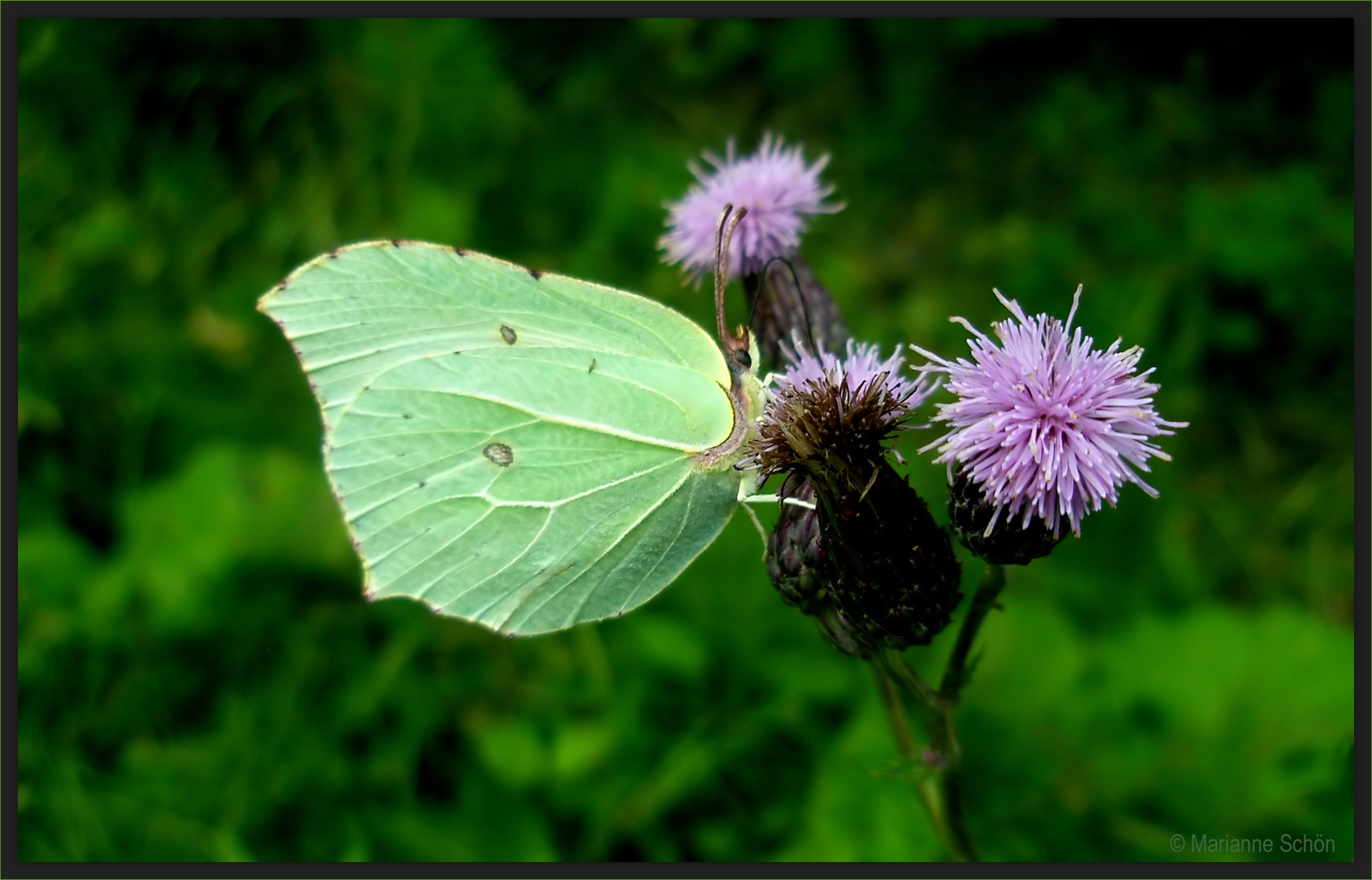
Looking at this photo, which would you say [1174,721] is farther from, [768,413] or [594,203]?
[594,203]

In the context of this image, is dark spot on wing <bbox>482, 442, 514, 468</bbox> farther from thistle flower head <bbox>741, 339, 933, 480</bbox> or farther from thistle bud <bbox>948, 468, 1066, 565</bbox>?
thistle bud <bbox>948, 468, 1066, 565</bbox>

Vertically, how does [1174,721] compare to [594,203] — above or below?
below

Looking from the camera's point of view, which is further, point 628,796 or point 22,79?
point 22,79

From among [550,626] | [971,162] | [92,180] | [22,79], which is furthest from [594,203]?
[550,626]

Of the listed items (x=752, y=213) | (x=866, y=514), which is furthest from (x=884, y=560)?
(x=752, y=213)

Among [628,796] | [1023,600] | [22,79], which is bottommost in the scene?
[628,796]

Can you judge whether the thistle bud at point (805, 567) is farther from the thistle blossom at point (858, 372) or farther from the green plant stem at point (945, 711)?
the thistle blossom at point (858, 372)

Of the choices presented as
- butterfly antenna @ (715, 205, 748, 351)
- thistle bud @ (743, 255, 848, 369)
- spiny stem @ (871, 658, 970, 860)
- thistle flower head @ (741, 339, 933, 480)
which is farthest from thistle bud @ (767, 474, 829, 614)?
thistle bud @ (743, 255, 848, 369)

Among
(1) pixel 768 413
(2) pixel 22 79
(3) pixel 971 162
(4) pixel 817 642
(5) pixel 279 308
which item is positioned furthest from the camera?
(3) pixel 971 162
